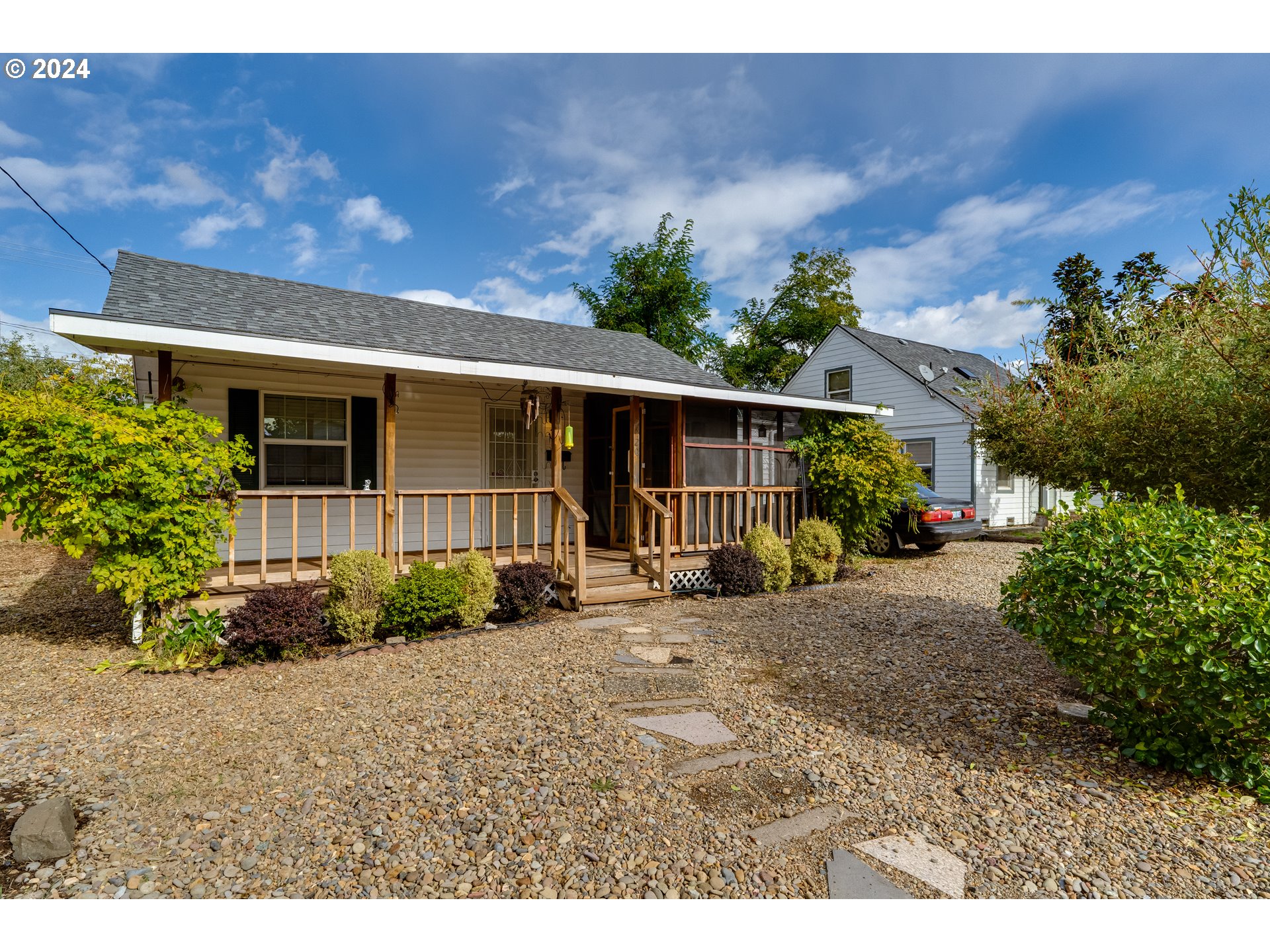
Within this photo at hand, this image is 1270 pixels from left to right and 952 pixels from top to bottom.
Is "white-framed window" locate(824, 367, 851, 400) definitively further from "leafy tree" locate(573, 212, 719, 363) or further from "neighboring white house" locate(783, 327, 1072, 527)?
"leafy tree" locate(573, 212, 719, 363)

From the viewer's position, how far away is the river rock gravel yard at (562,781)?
215 centimetres

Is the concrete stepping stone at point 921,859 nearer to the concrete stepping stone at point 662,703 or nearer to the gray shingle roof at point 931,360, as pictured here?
the concrete stepping stone at point 662,703

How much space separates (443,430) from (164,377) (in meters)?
3.39

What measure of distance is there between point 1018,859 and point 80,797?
160 inches

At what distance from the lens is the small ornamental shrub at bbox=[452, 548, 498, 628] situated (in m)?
5.80

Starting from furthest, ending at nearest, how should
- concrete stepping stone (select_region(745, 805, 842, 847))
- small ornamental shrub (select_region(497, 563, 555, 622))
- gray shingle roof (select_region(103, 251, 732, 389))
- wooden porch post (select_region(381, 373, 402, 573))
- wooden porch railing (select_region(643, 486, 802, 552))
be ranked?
wooden porch railing (select_region(643, 486, 802, 552)) → small ornamental shrub (select_region(497, 563, 555, 622)) → wooden porch post (select_region(381, 373, 402, 573)) → gray shingle roof (select_region(103, 251, 732, 389)) → concrete stepping stone (select_region(745, 805, 842, 847))

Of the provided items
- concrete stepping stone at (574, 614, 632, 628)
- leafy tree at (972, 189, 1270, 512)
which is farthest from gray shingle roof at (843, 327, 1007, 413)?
A: concrete stepping stone at (574, 614, 632, 628)

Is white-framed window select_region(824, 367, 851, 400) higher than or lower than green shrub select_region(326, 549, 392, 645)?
higher

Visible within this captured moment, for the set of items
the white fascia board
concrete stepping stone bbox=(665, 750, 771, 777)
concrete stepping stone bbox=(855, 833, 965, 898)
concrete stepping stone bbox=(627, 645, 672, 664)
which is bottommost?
concrete stepping stone bbox=(665, 750, 771, 777)

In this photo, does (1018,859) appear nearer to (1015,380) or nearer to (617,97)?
(1015,380)

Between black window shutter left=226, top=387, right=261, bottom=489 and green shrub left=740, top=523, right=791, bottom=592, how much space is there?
20.4 ft

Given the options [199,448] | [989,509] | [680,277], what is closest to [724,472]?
[199,448]

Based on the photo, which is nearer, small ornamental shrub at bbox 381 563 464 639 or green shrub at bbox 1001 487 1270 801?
green shrub at bbox 1001 487 1270 801

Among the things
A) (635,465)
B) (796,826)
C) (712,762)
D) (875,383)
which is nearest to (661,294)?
(875,383)
